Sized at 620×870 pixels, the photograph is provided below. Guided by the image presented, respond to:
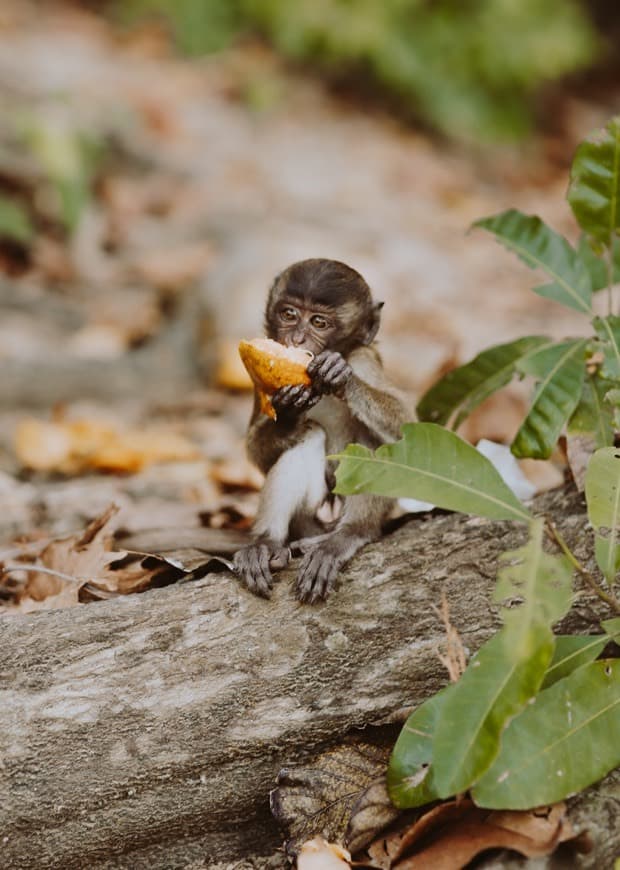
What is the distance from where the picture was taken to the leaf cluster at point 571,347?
11.0 ft

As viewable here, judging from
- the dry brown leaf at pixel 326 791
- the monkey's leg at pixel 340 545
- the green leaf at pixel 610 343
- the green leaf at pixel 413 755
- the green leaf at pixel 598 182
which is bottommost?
the dry brown leaf at pixel 326 791

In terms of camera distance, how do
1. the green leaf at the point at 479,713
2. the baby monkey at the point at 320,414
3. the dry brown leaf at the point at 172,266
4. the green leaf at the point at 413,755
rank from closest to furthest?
the green leaf at the point at 479,713, the green leaf at the point at 413,755, the baby monkey at the point at 320,414, the dry brown leaf at the point at 172,266

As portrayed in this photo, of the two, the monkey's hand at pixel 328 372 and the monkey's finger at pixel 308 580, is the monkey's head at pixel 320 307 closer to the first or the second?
the monkey's hand at pixel 328 372

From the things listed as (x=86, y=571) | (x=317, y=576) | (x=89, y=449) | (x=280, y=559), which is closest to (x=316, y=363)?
(x=280, y=559)

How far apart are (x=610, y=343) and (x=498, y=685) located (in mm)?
1415

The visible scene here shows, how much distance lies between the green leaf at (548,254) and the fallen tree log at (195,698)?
97cm

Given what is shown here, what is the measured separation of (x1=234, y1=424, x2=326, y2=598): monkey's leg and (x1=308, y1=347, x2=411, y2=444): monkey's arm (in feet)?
0.73

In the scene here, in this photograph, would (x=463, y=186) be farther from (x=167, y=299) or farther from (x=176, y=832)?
(x=176, y=832)

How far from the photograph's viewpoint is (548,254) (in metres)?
3.75

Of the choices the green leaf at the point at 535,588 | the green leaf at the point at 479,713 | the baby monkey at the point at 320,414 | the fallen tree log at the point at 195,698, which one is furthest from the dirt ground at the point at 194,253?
the green leaf at the point at 535,588

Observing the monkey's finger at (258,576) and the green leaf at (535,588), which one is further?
the monkey's finger at (258,576)

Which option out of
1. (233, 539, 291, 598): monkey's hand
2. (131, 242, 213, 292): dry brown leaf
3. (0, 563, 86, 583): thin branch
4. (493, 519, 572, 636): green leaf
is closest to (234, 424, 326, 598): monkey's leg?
(233, 539, 291, 598): monkey's hand

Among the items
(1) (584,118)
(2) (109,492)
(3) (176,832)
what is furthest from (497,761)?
(1) (584,118)

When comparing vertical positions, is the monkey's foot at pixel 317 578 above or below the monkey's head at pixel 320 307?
below
